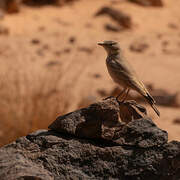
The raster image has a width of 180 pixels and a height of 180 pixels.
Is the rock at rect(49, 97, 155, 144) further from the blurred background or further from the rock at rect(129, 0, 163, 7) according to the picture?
the rock at rect(129, 0, 163, 7)

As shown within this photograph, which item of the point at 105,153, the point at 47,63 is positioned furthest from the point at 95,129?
the point at 47,63

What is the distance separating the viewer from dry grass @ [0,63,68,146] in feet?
24.2

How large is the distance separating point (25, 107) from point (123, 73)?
369 centimetres

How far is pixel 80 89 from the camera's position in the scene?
34.3ft

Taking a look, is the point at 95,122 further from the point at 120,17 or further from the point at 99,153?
the point at 120,17

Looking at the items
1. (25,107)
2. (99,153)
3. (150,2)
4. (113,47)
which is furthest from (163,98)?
(150,2)

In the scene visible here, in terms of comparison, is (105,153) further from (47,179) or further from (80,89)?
(80,89)

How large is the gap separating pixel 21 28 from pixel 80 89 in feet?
19.9

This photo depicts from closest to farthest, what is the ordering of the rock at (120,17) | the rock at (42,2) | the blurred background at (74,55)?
the blurred background at (74,55), the rock at (120,17), the rock at (42,2)

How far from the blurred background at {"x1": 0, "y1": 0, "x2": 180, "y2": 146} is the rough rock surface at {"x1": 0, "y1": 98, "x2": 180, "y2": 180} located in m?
3.32

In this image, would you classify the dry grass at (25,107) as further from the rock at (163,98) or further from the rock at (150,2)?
the rock at (150,2)

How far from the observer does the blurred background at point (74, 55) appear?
8.12 metres

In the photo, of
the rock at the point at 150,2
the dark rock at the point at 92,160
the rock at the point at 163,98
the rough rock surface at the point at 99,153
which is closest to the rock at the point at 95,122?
the rough rock surface at the point at 99,153

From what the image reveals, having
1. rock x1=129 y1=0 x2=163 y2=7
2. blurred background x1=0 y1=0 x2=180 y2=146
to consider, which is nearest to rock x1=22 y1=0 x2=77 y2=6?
blurred background x1=0 y1=0 x2=180 y2=146
